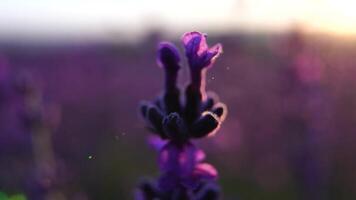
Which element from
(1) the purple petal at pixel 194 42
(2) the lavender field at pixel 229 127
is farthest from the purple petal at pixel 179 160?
(2) the lavender field at pixel 229 127

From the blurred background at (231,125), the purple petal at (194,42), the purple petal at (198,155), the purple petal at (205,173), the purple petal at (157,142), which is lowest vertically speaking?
the purple petal at (205,173)

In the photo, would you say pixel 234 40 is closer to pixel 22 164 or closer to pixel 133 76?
pixel 133 76

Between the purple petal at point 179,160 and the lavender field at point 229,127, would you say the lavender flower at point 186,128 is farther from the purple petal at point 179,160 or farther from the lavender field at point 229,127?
the lavender field at point 229,127

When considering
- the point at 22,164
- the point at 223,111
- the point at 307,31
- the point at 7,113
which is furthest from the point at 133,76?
the point at 223,111

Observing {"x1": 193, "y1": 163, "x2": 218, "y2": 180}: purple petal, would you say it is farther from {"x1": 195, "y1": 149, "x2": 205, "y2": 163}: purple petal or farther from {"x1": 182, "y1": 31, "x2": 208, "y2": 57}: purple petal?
{"x1": 182, "y1": 31, "x2": 208, "y2": 57}: purple petal

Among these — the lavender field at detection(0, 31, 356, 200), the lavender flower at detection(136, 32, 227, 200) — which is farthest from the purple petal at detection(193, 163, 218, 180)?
the lavender field at detection(0, 31, 356, 200)
